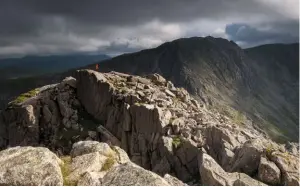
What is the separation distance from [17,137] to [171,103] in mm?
71669

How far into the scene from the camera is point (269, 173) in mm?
80438

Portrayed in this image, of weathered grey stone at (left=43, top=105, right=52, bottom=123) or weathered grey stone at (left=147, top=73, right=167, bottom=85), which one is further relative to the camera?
weathered grey stone at (left=147, top=73, right=167, bottom=85)

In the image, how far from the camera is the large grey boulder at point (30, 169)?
25359mm

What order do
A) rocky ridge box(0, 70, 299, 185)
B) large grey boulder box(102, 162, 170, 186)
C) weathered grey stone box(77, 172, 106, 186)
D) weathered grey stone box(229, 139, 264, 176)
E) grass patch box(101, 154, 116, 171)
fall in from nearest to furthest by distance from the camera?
1. large grey boulder box(102, 162, 170, 186)
2. weathered grey stone box(77, 172, 106, 186)
3. grass patch box(101, 154, 116, 171)
4. weathered grey stone box(229, 139, 264, 176)
5. rocky ridge box(0, 70, 299, 185)

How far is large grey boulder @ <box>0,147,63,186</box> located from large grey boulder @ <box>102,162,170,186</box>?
367 cm

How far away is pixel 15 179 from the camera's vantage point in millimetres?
25422

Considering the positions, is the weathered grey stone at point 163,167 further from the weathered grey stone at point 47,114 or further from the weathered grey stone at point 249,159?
the weathered grey stone at point 47,114

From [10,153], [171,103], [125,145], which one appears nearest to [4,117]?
[125,145]

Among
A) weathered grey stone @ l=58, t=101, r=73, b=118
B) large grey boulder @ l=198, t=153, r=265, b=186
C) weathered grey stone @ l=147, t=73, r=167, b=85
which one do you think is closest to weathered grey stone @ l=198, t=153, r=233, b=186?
large grey boulder @ l=198, t=153, r=265, b=186

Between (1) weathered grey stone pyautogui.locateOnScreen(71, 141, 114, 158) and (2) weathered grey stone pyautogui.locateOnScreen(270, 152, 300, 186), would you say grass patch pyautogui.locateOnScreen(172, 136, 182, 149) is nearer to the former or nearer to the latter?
(2) weathered grey stone pyautogui.locateOnScreen(270, 152, 300, 186)

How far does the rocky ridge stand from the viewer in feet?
302

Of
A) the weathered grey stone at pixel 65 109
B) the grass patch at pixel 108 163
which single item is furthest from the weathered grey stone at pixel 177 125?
the grass patch at pixel 108 163

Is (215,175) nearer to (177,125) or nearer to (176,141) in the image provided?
(176,141)

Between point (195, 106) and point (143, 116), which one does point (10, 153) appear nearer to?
point (143, 116)
